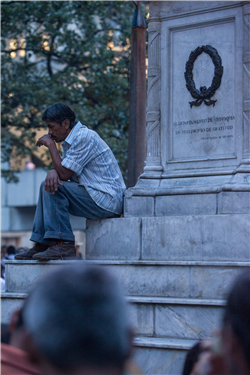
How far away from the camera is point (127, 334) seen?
48.4 inches

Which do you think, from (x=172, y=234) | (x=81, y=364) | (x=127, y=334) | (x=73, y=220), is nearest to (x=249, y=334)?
(x=127, y=334)

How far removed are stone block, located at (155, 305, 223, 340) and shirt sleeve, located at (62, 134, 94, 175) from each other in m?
1.59

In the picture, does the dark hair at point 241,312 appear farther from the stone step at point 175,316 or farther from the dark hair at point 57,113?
the dark hair at point 57,113

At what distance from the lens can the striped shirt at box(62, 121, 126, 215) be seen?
5312mm

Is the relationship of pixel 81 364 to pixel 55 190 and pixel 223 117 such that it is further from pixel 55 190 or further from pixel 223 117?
pixel 223 117

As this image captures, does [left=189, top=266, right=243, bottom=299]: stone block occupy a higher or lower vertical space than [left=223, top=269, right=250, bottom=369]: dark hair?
lower

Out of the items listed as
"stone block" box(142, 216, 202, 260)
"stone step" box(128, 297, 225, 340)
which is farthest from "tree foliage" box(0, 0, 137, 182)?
"stone step" box(128, 297, 225, 340)

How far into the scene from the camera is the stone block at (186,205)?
5098 millimetres

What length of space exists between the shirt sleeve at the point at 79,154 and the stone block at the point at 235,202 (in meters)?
1.29

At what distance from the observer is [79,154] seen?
533 centimetres

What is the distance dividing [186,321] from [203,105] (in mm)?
2166

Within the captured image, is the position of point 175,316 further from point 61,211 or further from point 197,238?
point 61,211

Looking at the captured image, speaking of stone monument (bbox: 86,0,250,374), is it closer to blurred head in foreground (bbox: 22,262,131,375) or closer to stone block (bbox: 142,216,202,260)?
stone block (bbox: 142,216,202,260)

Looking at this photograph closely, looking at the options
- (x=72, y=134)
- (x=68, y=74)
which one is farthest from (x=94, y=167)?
(x=68, y=74)
